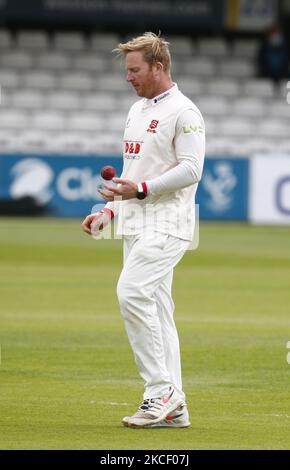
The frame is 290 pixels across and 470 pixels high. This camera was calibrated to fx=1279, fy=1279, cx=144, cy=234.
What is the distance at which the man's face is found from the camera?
7.44m

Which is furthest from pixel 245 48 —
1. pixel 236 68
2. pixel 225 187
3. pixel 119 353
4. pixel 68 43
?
pixel 119 353

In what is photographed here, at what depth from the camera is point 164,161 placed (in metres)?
7.54

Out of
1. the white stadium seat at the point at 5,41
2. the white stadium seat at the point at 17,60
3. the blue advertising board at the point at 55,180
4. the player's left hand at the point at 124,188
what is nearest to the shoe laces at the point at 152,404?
the player's left hand at the point at 124,188

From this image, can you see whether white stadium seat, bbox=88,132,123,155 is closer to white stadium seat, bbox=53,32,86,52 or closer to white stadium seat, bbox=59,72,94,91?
white stadium seat, bbox=59,72,94,91

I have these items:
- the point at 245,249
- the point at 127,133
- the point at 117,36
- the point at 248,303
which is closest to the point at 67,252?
the point at 245,249

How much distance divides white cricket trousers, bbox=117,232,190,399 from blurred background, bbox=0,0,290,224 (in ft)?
72.5

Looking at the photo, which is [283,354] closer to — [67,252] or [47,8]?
[67,252]

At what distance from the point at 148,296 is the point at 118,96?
28.9 meters

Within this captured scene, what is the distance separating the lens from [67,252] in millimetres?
22047

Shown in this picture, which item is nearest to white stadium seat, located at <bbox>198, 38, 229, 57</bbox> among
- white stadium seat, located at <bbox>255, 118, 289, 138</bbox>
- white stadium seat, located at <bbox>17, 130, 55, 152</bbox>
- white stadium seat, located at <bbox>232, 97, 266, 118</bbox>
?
white stadium seat, located at <bbox>232, 97, 266, 118</bbox>

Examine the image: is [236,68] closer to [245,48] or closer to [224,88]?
Answer: [245,48]

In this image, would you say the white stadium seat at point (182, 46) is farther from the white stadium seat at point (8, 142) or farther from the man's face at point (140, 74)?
the man's face at point (140, 74)

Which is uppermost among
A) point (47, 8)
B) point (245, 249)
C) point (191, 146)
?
point (47, 8)

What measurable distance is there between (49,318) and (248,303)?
2824mm
